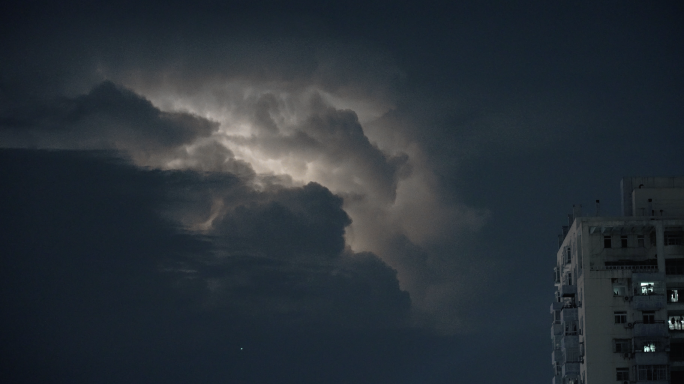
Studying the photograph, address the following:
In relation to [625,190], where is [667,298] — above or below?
below

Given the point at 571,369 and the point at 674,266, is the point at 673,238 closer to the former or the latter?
the point at 674,266

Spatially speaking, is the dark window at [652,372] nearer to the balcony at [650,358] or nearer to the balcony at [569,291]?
the balcony at [650,358]

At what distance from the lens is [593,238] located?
13712cm

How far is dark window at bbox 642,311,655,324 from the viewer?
435ft

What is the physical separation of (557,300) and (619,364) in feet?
94.7

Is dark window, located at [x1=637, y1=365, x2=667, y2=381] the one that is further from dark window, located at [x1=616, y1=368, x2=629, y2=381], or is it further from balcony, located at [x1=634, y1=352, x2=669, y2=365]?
dark window, located at [x1=616, y1=368, x2=629, y2=381]

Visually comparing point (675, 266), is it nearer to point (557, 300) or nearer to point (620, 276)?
point (620, 276)

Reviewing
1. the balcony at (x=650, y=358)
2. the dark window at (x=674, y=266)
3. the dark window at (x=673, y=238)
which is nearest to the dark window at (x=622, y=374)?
the balcony at (x=650, y=358)

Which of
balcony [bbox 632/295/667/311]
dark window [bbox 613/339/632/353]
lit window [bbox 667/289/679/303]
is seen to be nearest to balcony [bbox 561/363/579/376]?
dark window [bbox 613/339/632/353]

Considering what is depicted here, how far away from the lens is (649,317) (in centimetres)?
13275

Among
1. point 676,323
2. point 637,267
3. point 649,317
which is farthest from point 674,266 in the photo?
point 649,317

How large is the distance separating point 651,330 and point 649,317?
2.17 m

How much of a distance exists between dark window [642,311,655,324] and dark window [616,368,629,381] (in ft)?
23.5

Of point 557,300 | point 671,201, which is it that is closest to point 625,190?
point 671,201
